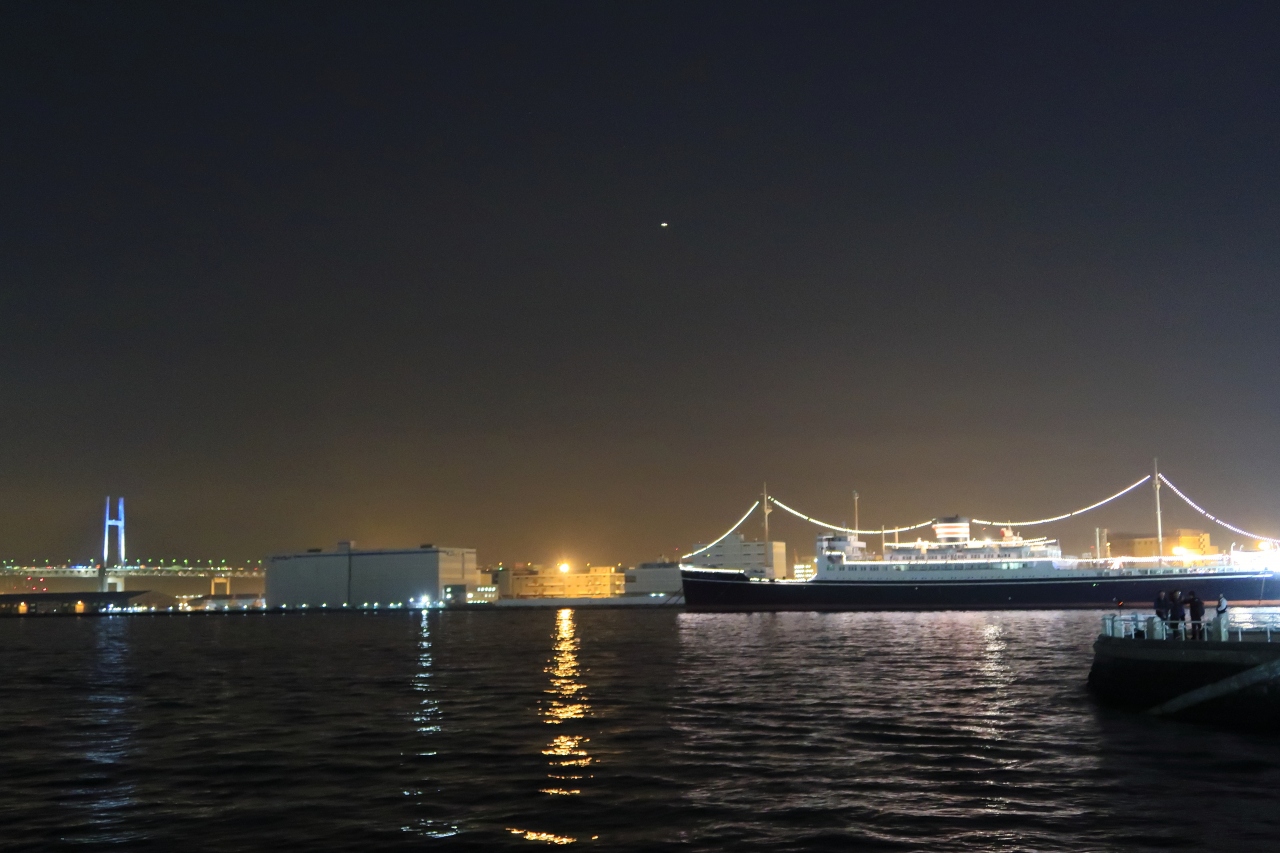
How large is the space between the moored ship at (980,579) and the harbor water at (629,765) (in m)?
67.8

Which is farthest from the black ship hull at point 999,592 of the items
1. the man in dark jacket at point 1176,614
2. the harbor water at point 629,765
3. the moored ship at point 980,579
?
the man in dark jacket at point 1176,614

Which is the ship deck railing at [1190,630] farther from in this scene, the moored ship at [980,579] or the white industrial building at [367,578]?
the white industrial building at [367,578]

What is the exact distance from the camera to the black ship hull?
95.8 metres

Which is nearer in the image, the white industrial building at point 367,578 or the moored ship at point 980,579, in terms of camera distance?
the moored ship at point 980,579

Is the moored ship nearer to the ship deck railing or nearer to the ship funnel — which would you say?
the ship funnel

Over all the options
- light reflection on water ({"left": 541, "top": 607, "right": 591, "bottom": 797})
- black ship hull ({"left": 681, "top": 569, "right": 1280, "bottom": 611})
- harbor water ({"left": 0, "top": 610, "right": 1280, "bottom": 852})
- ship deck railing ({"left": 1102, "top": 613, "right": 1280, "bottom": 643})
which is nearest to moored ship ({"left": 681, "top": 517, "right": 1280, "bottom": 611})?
black ship hull ({"left": 681, "top": 569, "right": 1280, "bottom": 611})

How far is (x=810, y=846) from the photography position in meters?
12.8

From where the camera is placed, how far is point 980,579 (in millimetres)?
101250

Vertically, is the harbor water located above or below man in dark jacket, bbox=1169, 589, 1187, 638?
below

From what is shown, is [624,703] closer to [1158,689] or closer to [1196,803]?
[1158,689]

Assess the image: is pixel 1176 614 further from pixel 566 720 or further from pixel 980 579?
pixel 980 579

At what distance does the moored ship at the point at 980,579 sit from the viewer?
9650 cm

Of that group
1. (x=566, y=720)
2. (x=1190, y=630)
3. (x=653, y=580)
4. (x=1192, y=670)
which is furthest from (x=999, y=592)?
(x=653, y=580)

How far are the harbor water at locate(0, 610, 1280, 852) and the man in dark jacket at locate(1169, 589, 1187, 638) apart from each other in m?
2.41
